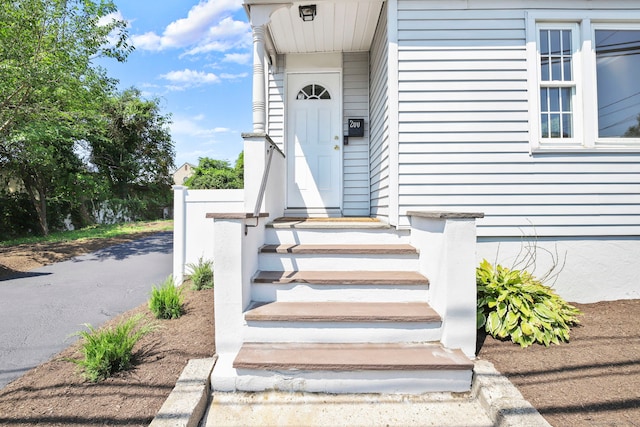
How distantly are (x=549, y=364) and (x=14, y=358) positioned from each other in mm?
3855

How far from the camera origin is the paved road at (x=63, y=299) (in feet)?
8.13

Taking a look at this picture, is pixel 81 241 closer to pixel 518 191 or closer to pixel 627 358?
pixel 518 191

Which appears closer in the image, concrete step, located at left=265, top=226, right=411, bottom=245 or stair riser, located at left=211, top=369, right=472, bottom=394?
stair riser, located at left=211, top=369, right=472, bottom=394

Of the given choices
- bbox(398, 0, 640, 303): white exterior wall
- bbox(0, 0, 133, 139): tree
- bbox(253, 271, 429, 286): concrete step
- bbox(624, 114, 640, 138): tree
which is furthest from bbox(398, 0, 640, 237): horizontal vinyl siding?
bbox(0, 0, 133, 139): tree

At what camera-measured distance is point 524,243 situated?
3301 mm

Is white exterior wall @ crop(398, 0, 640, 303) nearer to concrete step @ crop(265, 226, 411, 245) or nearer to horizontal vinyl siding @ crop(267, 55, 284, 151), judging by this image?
concrete step @ crop(265, 226, 411, 245)

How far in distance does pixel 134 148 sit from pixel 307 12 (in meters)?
12.8

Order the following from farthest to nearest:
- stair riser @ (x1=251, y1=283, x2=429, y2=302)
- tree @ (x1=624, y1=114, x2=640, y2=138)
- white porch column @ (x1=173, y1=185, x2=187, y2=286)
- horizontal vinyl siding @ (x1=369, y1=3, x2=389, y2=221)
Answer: white porch column @ (x1=173, y1=185, x2=187, y2=286)
horizontal vinyl siding @ (x1=369, y1=3, x2=389, y2=221)
tree @ (x1=624, y1=114, x2=640, y2=138)
stair riser @ (x1=251, y1=283, x2=429, y2=302)

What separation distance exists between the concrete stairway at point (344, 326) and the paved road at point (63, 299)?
5.55ft

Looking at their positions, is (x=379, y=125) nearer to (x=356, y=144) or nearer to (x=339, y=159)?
(x=356, y=144)

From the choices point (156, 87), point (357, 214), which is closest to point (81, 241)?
point (357, 214)

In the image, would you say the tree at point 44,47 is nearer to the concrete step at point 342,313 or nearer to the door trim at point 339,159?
the door trim at point 339,159

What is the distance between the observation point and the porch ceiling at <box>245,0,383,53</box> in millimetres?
3613

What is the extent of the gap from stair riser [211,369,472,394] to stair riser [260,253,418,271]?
0.97 m
